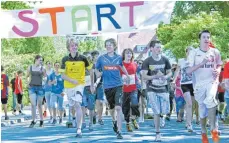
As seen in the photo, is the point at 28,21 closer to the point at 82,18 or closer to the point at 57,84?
the point at 82,18

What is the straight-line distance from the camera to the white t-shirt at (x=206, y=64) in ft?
31.4

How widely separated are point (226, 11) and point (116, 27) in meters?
23.1

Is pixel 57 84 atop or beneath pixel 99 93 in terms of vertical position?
atop

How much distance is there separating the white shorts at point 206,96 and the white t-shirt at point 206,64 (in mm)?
74

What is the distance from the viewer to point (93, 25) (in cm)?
1277

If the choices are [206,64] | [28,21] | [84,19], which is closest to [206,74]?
[206,64]

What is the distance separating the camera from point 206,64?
31.4 feet

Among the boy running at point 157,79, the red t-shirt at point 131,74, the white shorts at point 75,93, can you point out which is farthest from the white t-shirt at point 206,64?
the red t-shirt at point 131,74

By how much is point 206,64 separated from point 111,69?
8.83ft

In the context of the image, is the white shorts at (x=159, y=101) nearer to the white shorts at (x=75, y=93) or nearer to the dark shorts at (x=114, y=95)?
the dark shorts at (x=114, y=95)

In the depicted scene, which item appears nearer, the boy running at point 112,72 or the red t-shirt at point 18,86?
the boy running at point 112,72

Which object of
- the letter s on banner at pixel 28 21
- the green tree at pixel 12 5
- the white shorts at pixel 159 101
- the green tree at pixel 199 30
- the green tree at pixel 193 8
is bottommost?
the white shorts at pixel 159 101

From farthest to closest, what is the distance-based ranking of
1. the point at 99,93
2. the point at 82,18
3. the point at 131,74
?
1. the point at 99,93
2. the point at 131,74
3. the point at 82,18

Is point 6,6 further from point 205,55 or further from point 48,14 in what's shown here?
point 205,55
